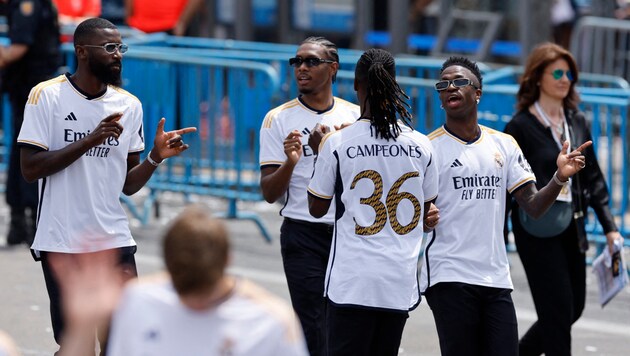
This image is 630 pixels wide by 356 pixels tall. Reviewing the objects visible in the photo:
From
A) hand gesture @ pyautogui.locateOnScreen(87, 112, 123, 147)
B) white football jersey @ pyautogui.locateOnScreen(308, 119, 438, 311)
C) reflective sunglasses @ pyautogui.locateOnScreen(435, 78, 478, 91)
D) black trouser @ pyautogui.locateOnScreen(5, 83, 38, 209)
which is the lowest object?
black trouser @ pyautogui.locateOnScreen(5, 83, 38, 209)

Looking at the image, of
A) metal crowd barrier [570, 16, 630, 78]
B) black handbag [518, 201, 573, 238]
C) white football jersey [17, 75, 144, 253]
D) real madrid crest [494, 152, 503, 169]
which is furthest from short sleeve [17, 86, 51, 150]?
metal crowd barrier [570, 16, 630, 78]

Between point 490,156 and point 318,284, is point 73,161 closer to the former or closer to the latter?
point 318,284

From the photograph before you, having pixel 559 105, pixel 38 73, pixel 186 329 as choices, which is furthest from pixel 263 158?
pixel 38 73

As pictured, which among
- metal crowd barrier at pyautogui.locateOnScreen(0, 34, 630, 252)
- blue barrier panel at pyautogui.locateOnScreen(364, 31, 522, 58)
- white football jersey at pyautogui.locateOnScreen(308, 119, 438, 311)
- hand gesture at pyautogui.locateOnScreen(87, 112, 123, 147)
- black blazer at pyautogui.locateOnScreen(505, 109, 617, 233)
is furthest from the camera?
blue barrier panel at pyautogui.locateOnScreen(364, 31, 522, 58)

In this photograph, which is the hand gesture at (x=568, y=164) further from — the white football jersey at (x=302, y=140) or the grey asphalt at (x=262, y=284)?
the grey asphalt at (x=262, y=284)

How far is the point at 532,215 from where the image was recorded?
6.50 meters

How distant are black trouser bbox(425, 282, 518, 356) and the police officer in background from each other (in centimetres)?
486

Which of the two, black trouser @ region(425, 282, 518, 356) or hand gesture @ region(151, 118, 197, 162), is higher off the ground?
hand gesture @ region(151, 118, 197, 162)

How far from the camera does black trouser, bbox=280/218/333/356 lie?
262 inches

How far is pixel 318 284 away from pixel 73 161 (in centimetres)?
127

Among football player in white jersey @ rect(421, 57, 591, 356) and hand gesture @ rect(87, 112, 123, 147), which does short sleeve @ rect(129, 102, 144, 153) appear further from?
football player in white jersey @ rect(421, 57, 591, 356)

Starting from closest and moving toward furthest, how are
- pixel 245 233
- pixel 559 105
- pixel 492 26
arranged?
pixel 559 105 < pixel 245 233 < pixel 492 26

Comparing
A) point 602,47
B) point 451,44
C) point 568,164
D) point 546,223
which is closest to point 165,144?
point 568,164

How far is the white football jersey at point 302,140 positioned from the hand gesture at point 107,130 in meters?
0.91
